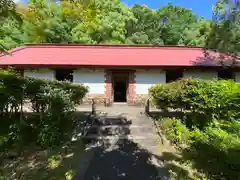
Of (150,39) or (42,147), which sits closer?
(42,147)

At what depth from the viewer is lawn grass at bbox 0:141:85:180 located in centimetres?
781

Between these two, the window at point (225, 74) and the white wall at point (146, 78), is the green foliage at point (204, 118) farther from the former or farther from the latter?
the window at point (225, 74)

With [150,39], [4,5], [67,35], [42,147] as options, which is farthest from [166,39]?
[4,5]

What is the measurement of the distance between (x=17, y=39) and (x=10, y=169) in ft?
103

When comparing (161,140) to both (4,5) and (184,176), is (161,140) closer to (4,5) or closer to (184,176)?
(184,176)

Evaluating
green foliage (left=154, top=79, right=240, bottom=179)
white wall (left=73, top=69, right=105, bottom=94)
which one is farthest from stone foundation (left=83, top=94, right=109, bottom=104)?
green foliage (left=154, top=79, right=240, bottom=179)

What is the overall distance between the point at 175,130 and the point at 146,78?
870 cm

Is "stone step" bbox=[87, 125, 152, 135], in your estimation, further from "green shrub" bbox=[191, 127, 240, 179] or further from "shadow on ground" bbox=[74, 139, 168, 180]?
"green shrub" bbox=[191, 127, 240, 179]

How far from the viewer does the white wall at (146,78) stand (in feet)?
64.0

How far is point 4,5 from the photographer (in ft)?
15.8

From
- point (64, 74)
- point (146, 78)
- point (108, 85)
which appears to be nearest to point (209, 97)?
point (146, 78)

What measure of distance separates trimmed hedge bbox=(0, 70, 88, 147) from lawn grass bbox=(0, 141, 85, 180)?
582mm

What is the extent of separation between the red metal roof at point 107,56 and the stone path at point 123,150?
6.17 metres

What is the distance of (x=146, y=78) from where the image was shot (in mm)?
19531
